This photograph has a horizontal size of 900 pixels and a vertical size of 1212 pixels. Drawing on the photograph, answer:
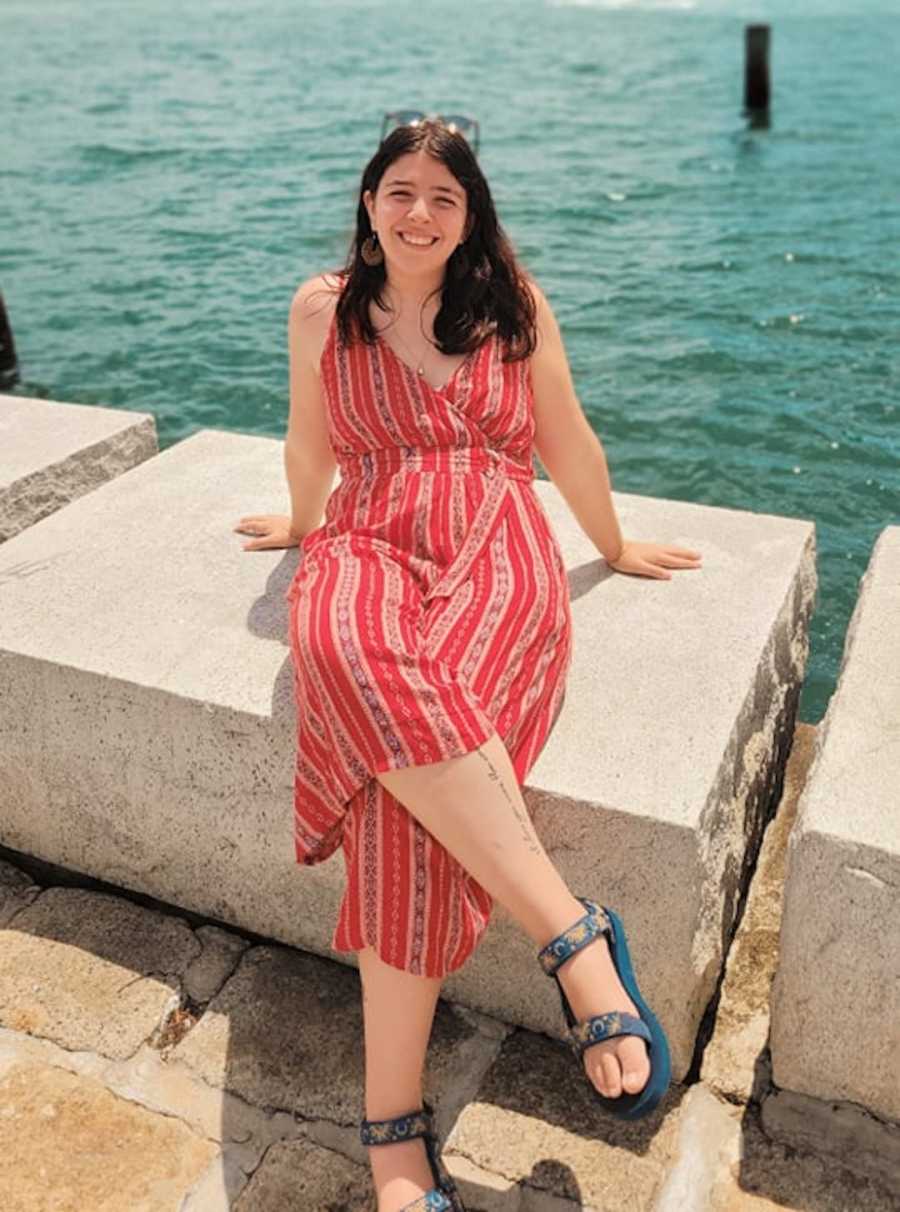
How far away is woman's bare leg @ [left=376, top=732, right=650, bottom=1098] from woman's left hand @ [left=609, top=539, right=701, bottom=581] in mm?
1024

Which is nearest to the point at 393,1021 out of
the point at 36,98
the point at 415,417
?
the point at 415,417

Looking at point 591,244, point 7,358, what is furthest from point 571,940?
point 591,244

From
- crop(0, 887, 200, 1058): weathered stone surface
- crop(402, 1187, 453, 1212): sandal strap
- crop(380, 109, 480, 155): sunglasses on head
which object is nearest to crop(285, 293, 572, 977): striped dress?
crop(402, 1187, 453, 1212): sandal strap

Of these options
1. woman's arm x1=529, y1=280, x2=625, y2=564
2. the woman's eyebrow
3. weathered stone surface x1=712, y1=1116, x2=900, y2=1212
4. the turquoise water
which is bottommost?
the turquoise water

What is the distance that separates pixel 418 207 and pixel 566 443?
0.67m

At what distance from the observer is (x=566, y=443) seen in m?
3.05

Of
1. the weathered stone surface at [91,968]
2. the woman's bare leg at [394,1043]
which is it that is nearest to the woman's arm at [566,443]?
the woman's bare leg at [394,1043]

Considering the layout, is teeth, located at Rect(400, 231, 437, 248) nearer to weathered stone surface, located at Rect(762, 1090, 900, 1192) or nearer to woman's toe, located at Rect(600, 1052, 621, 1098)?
woman's toe, located at Rect(600, 1052, 621, 1098)

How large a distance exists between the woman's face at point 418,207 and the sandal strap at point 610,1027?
169cm

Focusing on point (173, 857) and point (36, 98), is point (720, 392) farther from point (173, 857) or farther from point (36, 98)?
point (36, 98)

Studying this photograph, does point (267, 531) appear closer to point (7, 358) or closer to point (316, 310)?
point (316, 310)

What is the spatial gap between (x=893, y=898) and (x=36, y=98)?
24.4 meters

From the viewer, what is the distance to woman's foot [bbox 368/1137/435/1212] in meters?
2.18

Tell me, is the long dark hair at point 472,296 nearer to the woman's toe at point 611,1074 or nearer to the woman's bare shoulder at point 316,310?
the woman's bare shoulder at point 316,310
